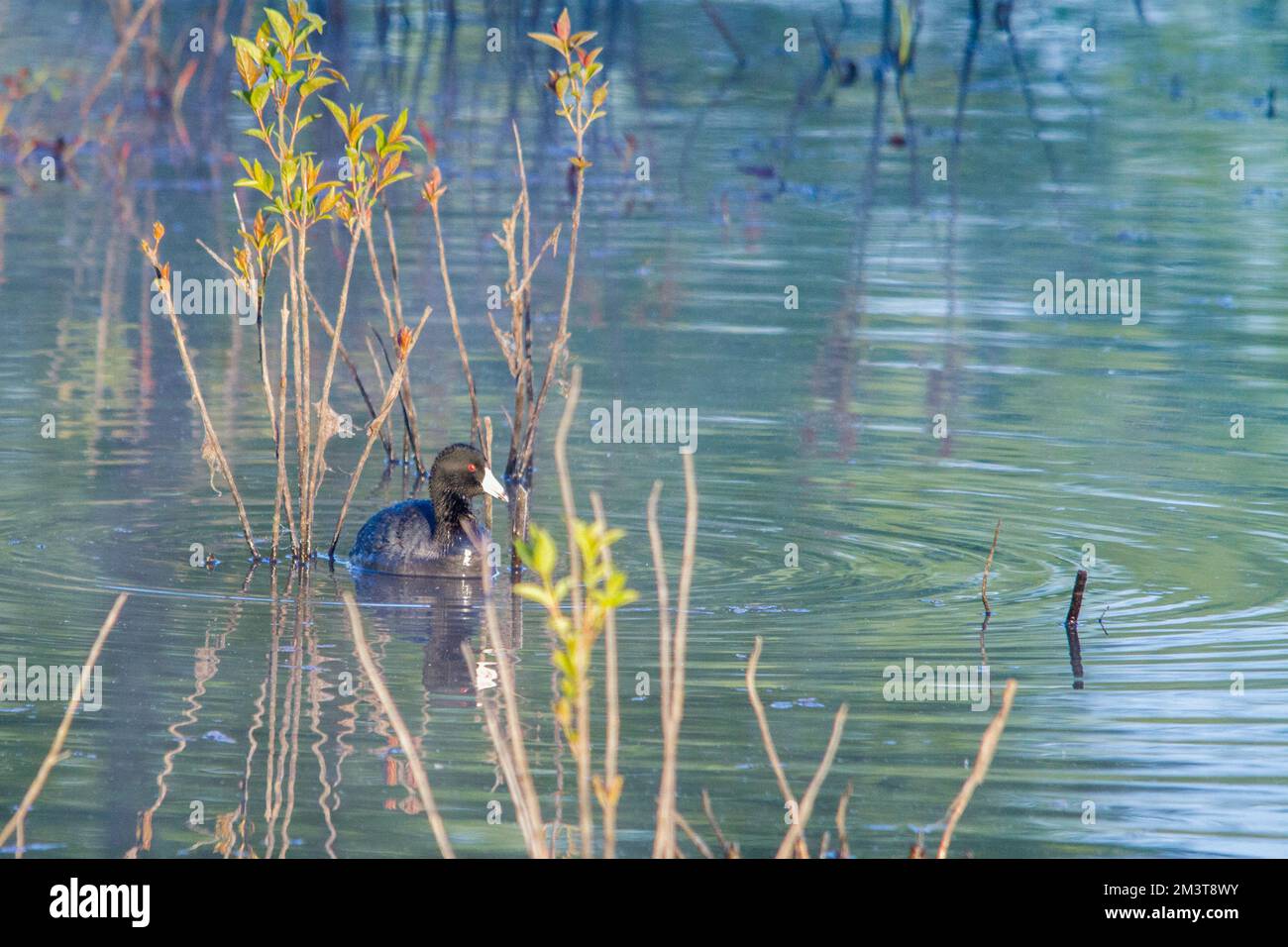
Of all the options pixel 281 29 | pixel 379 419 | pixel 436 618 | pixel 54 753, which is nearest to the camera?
pixel 54 753

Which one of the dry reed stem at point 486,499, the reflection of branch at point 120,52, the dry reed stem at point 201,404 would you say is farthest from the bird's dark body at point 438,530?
the reflection of branch at point 120,52

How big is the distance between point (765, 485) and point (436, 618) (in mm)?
2984

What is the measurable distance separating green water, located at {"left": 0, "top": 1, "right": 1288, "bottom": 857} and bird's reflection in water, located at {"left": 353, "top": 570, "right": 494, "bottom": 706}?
0.04 metres

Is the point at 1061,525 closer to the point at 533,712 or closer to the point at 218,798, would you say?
the point at 533,712

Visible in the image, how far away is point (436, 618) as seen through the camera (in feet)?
32.4

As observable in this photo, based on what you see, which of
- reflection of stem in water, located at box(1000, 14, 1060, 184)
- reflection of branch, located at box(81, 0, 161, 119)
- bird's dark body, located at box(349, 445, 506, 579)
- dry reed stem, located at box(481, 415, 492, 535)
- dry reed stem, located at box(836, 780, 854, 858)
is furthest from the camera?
reflection of stem in water, located at box(1000, 14, 1060, 184)

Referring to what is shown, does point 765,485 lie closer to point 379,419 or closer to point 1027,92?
point 379,419

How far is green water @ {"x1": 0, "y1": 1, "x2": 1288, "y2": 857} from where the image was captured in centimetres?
758

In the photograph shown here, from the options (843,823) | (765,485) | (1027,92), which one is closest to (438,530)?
(765,485)

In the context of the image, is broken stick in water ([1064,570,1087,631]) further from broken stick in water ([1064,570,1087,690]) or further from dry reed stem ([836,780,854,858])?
dry reed stem ([836,780,854,858])

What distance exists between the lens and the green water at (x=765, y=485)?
758 centimetres

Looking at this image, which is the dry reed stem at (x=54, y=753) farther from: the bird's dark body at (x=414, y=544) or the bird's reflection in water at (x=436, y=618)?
the bird's dark body at (x=414, y=544)

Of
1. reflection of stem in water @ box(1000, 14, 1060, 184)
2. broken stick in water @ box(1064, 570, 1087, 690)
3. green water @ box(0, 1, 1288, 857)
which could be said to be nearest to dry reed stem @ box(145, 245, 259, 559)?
green water @ box(0, 1, 1288, 857)
